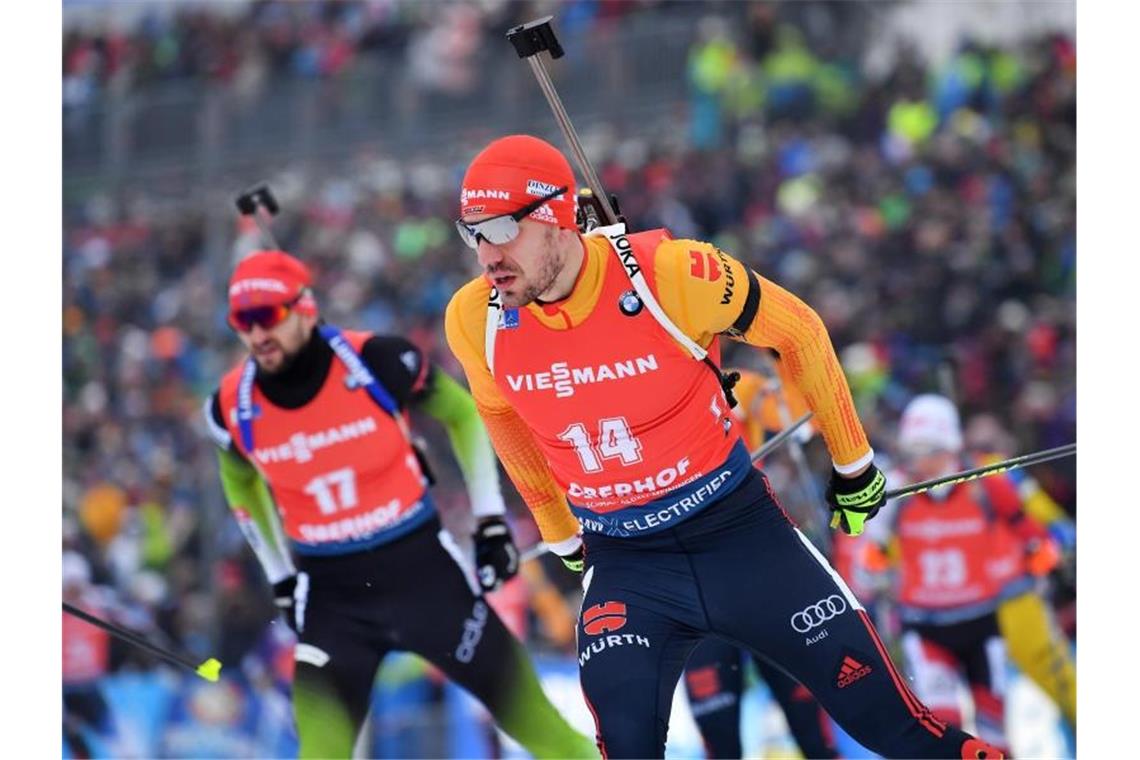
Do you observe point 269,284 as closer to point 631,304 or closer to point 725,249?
point 631,304

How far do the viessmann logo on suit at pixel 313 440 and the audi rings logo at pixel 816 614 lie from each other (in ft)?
8.17

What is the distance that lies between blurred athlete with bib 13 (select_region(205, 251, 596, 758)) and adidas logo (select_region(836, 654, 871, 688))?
6.45 ft

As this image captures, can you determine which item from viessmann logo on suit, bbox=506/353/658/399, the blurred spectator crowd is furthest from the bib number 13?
the blurred spectator crowd

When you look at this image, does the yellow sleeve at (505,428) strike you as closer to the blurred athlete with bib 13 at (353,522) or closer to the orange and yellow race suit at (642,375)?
the orange and yellow race suit at (642,375)

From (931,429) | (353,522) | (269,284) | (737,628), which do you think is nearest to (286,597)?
(353,522)

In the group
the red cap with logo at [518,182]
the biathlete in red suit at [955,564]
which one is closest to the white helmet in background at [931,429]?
the biathlete in red suit at [955,564]

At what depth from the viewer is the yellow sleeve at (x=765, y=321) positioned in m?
4.97

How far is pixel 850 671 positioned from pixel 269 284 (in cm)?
304

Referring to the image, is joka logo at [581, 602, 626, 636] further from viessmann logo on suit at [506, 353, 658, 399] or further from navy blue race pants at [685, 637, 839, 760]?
navy blue race pants at [685, 637, 839, 760]

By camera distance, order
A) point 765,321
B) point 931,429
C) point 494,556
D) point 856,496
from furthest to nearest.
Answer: point 931,429, point 494,556, point 856,496, point 765,321

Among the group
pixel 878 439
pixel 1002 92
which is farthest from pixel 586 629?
pixel 1002 92

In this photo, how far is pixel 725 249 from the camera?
49.8ft

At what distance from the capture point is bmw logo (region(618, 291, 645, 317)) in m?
5.00

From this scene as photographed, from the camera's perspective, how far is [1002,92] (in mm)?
15039
